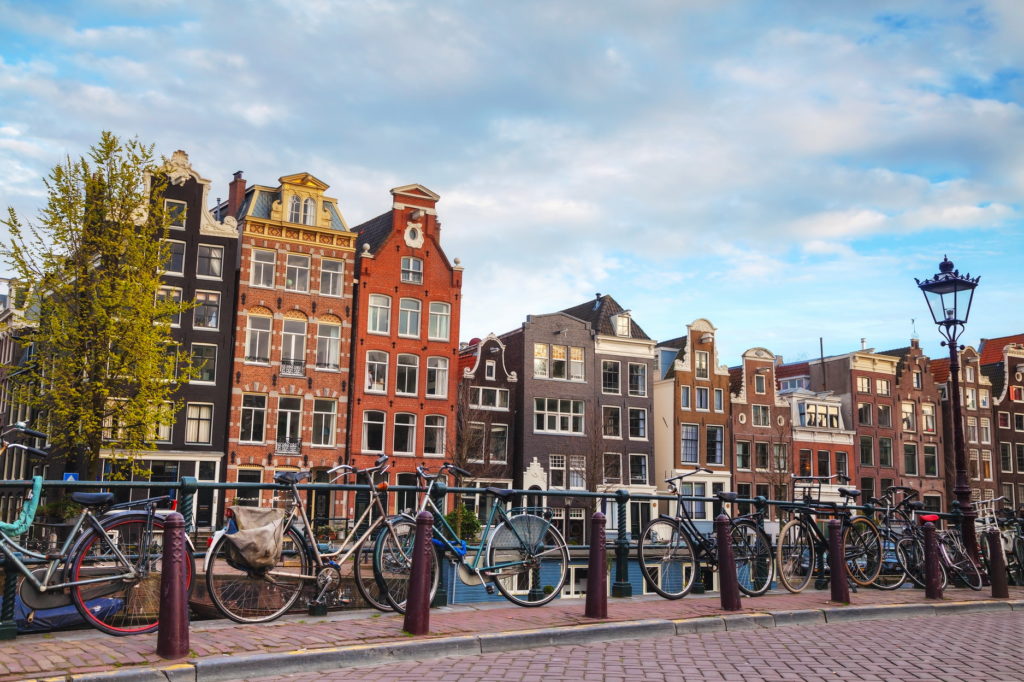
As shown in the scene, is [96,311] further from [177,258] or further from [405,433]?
[405,433]

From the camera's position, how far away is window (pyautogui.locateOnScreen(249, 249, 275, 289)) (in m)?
36.3

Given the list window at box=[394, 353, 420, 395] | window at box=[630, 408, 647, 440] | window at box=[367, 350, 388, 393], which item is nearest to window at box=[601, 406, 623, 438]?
window at box=[630, 408, 647, 440]

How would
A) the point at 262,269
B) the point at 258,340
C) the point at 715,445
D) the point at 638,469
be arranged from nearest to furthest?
1. the point at 258,340
2. the point at 262,269
3. the point at 638,469
4. the point at 715,445

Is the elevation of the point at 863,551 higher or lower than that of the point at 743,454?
lower

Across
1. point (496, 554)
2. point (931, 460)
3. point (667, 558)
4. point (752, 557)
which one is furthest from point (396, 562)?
point (931, 460)

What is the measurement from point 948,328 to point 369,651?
42.0 ft

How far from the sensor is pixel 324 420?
121 ft

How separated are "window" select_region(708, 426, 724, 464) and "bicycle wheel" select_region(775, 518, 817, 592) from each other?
36.4 metres

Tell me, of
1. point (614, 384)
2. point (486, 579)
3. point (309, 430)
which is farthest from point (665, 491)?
point (486, 579)

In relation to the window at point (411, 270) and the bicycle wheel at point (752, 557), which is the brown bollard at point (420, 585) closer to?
the bicycle wheel at point (752, 557)

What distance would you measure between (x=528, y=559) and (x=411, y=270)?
31.5 meters

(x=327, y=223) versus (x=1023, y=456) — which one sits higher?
(x=327, y=223)

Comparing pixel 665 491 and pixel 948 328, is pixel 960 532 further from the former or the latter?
pixel 665 491

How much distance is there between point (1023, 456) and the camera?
196 feet
